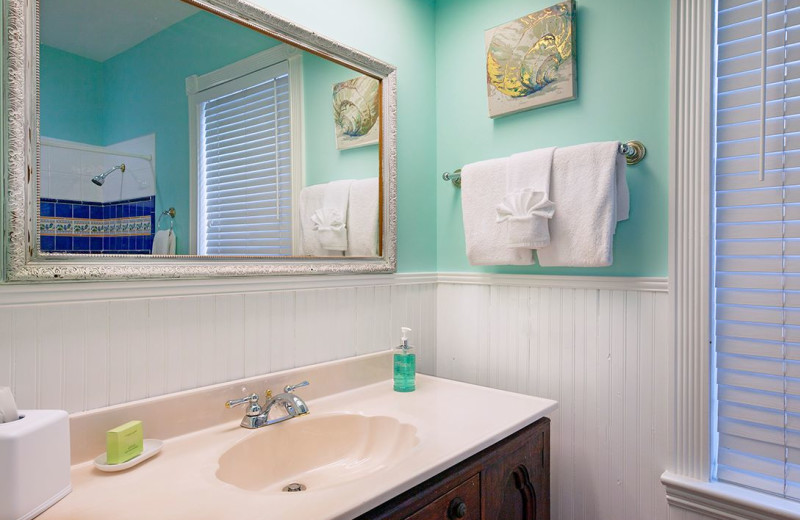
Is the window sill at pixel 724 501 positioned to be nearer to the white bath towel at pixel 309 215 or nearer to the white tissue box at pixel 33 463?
the white bath towel at pixel 309 215

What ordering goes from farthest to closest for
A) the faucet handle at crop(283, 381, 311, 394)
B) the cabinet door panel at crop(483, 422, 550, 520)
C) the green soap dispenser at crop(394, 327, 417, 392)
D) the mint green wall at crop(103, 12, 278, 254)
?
the green soap dispenser at crop(394, 327, 417, 392), the faucet handle at crop(283, 381, 311, 394), the cabinet door panel at crop(483, 422, 550, 520), the mint green wall at crop(103, 12, 278, 254)

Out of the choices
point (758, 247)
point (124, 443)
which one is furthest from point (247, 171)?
point (758, 247)

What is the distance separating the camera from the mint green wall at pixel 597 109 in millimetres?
1286

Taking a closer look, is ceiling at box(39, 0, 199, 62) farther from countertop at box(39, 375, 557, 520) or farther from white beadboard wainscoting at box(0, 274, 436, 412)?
countertop at box(39, 375, 557, 520)

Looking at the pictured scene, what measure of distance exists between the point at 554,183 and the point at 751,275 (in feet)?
1.75

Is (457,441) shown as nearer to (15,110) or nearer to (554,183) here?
(554,183)

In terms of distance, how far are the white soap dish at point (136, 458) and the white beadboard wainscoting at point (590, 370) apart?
1048mm

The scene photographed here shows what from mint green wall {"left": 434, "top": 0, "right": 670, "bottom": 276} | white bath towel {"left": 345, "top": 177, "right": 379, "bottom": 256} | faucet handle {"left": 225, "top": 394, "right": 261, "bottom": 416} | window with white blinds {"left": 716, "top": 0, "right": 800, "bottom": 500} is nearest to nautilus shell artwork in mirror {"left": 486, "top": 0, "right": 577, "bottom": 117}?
mint green wall {"left": 434, "top": 0, "right": 670, "bottom": 276}

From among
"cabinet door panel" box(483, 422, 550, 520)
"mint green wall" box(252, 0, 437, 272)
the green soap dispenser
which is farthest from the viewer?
"mint green wall" box(252, 0, 437, 272)

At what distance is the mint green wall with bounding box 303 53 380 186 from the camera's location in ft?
4.46

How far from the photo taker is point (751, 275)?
112 centimetres

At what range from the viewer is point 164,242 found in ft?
3.43

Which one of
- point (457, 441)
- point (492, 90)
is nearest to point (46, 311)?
point (457, 441)

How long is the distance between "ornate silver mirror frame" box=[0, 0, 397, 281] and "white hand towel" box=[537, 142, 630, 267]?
72 centimetres
